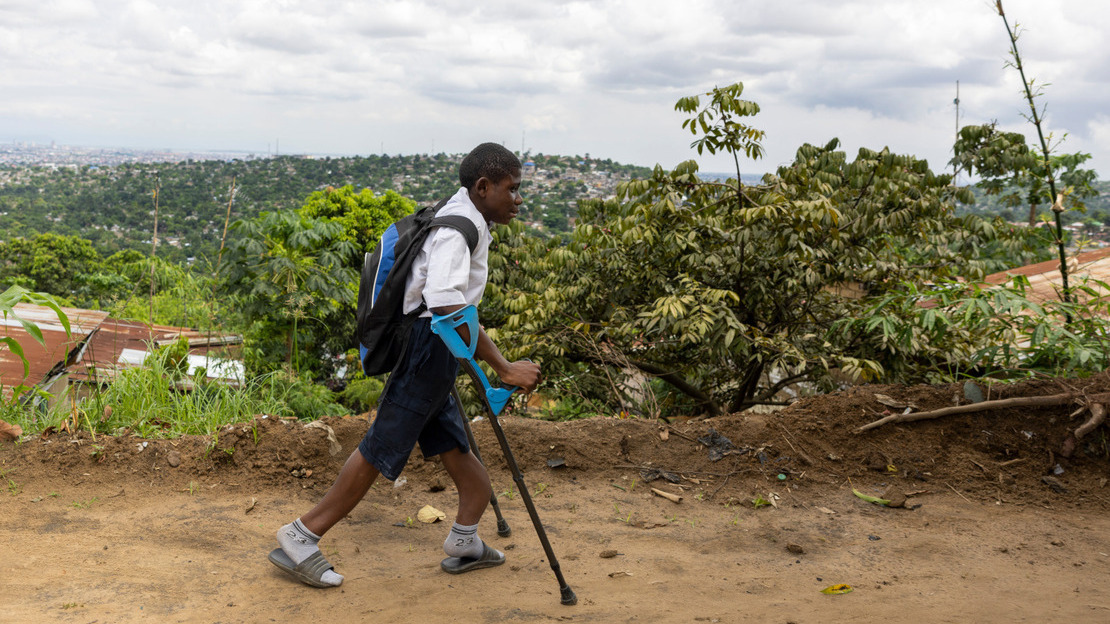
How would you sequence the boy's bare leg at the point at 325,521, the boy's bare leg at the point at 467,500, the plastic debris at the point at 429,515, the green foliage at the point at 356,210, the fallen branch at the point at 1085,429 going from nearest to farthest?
the boy's bare leg at the point at 325,521
the boy's bare leg at the point at 467,500
the plastic debris at the point at 429,515
the fallen branch at the point at 1085,429
the green foliage at the point at 356,210

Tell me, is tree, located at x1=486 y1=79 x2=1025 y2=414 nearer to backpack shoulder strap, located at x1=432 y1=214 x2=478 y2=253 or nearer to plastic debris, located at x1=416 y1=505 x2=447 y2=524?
plastic debris, located at x1=416 y1=505 x2=447 y2=524

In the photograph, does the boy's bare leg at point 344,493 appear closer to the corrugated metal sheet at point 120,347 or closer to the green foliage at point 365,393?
the corrugated metal sheet at point 120,347

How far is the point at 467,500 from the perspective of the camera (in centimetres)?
315

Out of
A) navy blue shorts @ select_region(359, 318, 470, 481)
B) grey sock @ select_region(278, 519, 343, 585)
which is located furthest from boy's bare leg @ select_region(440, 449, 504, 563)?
→ grey sock @ select_region(278, 519, 343, 585)

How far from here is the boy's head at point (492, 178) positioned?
111 inches

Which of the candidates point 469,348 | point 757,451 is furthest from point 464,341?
point 757,451

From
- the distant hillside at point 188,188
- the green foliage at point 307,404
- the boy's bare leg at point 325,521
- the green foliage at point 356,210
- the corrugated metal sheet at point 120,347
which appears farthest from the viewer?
the distant hillside at point 188,188

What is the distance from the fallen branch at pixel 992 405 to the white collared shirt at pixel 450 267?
8.00ft

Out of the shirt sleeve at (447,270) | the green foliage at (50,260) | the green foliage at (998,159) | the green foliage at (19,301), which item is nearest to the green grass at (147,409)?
the green foliage at (19,301)

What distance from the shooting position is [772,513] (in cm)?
373

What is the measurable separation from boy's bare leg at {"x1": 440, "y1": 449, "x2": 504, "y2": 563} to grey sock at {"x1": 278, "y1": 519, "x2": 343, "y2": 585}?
460 mm

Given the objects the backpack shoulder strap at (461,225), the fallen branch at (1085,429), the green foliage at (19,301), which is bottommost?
the fallen branch at (1085,429)

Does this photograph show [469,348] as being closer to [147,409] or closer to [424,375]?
[424,375]

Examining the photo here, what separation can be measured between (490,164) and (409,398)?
907 millimetres
